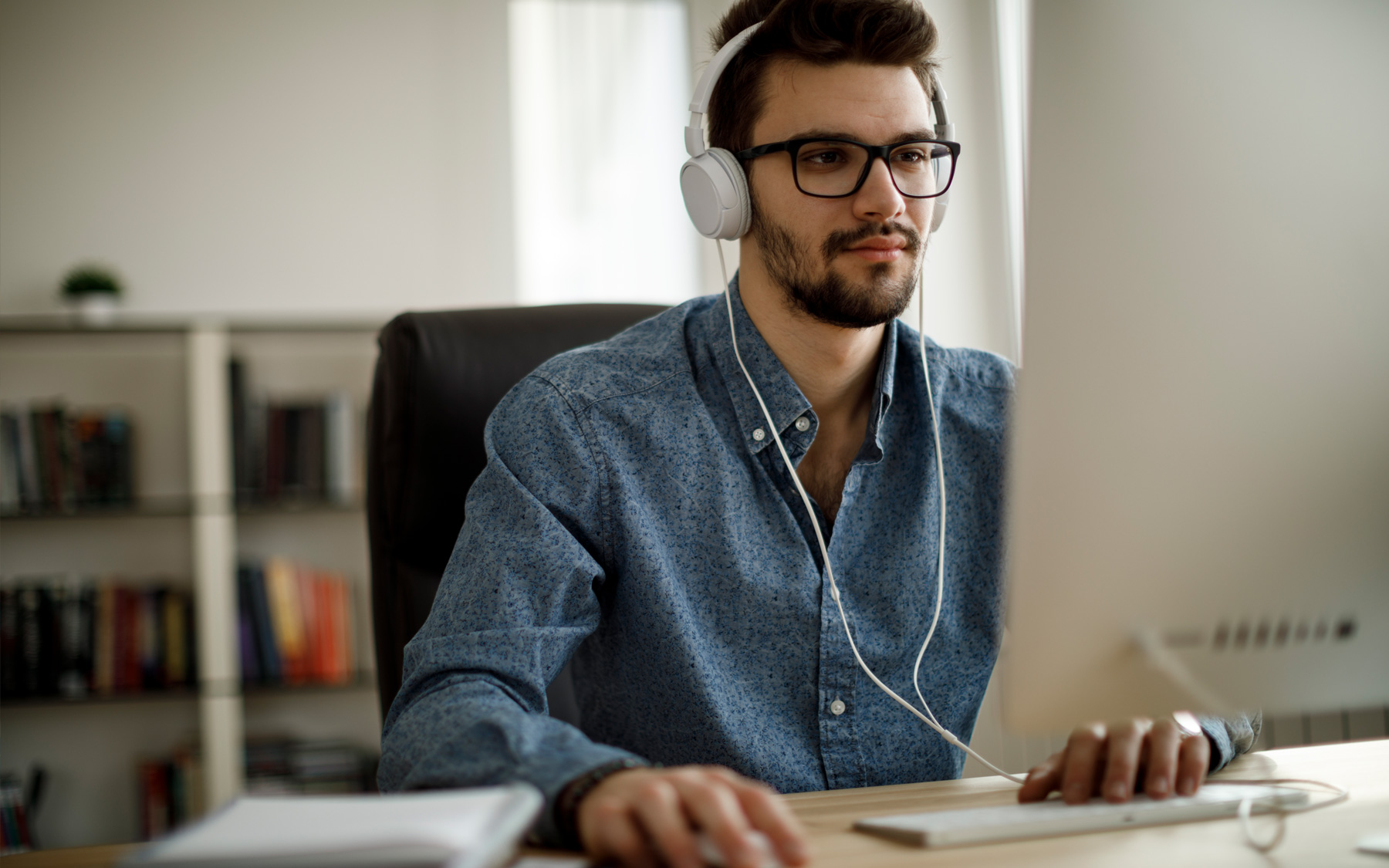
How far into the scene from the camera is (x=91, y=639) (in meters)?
2.38

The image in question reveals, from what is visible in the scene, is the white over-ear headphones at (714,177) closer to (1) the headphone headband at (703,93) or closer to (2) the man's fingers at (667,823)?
(1) the headphone headband at (703,93)

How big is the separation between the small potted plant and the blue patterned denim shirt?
196cm

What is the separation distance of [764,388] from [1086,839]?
596 mm

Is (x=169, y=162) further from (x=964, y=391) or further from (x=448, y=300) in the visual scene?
(x=964, y=391)

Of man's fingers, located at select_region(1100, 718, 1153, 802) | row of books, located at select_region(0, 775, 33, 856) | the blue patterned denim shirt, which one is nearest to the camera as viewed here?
man's fingers, located at select_region(1100, 718, 1153, 802)

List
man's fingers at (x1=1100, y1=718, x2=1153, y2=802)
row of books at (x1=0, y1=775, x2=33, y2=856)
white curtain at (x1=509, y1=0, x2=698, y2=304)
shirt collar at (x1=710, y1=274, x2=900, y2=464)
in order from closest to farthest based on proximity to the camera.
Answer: man's fingers at (x1=1100, y1=718, x2=1153, y2=802), shirt collar at (x1=710, y1=274, x2=900, y2=464), row of books at (x1=0, y1=775, x2=33, y2=856), white curtain at (x1=509, y1=0, x2=698, y2=304)

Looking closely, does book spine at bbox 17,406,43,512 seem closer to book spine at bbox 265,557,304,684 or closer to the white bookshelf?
the white bookshelf

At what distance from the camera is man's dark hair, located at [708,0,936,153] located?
3.73 ft

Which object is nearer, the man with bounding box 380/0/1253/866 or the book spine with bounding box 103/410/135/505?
the man with bounding box 380/0/1253/866

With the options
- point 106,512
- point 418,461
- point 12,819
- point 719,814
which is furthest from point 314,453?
point 719,814

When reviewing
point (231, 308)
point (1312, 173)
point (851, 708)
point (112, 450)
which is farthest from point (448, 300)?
point (1312, 173)

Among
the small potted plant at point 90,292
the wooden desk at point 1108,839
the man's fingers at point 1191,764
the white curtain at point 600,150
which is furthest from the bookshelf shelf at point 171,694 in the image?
the man's fingers at point 1191,764

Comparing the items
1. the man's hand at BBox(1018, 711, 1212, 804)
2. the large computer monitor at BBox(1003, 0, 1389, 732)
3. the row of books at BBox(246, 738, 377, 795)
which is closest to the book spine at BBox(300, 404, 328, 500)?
the row of books at BBox(246, 738, 377, 795)

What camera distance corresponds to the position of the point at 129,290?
8.75 feet
